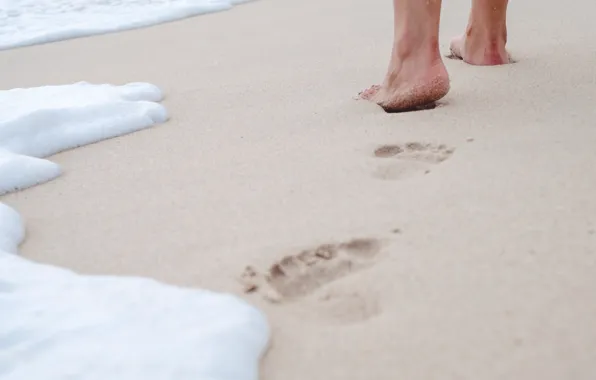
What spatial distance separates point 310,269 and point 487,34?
134cm

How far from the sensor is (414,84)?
1.61m

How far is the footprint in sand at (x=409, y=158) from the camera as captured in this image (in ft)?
4.20

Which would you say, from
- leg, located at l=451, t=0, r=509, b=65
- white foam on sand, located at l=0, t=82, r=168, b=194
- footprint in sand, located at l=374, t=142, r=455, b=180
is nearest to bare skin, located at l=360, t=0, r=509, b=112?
footprint in sand, located at l=374, t=142, r=455, b=180

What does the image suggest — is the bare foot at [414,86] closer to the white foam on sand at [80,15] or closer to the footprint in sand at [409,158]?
the footprint in sand at [409,158]

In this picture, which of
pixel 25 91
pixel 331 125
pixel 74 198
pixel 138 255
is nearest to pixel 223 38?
pixel 25 91

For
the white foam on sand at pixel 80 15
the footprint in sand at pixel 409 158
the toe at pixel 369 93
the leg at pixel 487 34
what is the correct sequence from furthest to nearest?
the white foam on sand at pixel 80 15, the leg at pixel 487 34, the toe at pixel 369 93, the footprint in sand at pixel 409 158

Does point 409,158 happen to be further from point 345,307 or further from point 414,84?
point 345,307

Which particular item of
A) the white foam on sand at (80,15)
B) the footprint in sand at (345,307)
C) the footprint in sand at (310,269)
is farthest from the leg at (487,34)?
the white foam on sand at (80,15)

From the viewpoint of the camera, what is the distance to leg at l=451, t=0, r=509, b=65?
202 cm

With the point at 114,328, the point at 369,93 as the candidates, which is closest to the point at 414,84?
the point at 369,93

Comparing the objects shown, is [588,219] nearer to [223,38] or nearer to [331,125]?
[331,125]

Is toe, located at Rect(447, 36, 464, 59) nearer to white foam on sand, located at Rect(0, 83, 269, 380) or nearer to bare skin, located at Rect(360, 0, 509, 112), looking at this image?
bare skin, located at Rect(360, 0, 509, 112)

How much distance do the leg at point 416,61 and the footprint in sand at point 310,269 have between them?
26.7 inches

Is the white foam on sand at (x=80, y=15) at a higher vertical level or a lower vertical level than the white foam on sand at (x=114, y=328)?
lower
